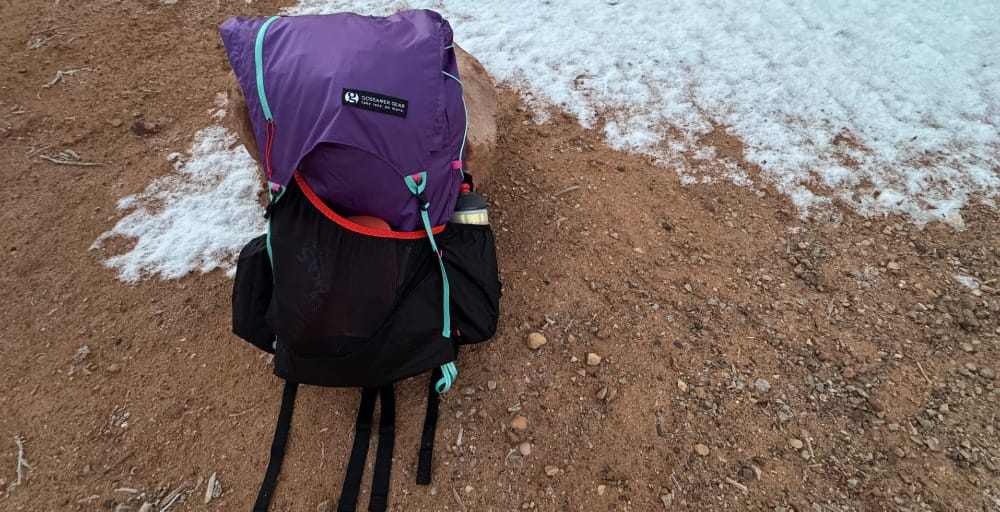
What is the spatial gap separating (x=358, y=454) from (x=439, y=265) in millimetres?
873

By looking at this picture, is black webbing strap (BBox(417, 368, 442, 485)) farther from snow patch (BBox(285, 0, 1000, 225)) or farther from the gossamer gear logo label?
snow patch (BBox(285, 0, 1000, 225))

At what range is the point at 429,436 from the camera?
2225 mm

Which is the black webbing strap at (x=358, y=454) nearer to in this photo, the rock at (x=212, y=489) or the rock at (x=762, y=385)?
the rock at (x=212, y=489)

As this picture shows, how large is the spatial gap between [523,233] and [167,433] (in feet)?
6.40

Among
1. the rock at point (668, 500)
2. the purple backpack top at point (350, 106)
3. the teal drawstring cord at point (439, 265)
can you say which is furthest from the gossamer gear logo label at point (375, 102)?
the rock at point (668, 500)

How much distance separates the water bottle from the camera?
240cm

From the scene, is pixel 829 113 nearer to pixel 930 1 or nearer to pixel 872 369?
pixel 930 1

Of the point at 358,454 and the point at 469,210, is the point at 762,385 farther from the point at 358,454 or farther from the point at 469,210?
the point at 358,454

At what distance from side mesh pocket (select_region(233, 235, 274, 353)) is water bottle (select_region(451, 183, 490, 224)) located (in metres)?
0.85

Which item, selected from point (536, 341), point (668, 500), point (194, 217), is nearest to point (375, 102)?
point (536, 341)

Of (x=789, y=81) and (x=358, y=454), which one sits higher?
(x=789, y=81)

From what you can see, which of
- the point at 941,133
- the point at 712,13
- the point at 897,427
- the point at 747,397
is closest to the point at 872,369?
the point at 897,427

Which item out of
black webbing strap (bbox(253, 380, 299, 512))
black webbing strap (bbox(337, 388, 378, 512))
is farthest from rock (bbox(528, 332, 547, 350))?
black webbing strap (bbox(253, 380, 299, 512))

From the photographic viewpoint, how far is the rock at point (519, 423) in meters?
2.26
